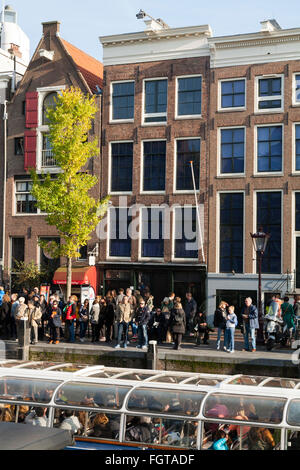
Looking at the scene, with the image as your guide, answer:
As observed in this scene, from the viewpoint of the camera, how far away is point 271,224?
1056 inches

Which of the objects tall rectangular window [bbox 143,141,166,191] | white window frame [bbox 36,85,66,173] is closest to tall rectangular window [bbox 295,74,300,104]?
tall rectangular window [bbox 143,141,166,191]

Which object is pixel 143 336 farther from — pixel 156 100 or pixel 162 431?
pixel 156 100

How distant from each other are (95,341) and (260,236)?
6.69 meters

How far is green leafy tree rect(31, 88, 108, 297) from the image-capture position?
25531mm

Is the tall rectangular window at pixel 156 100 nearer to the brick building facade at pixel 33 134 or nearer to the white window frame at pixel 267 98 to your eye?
the brick building facade at pixel 33 134

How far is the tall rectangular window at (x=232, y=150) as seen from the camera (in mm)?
27562

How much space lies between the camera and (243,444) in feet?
31.7

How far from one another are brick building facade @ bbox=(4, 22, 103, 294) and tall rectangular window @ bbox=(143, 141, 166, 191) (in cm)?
296

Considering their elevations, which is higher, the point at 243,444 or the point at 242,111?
the point at 242,111

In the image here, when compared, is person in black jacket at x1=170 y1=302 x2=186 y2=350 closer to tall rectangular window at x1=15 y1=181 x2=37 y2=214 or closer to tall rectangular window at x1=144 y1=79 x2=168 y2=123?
tall rectangular window at x1=144 y1=79 x2=168 y2=123

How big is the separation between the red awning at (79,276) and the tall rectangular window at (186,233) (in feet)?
13.3

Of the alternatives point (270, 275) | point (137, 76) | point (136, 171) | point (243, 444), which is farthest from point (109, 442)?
point (137, 76)

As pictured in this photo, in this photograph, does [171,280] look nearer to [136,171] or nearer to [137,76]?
[136,171]

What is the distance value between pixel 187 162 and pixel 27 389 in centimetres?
1843
